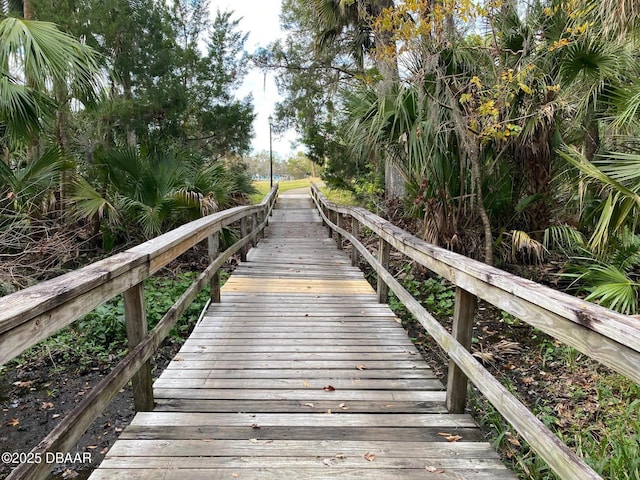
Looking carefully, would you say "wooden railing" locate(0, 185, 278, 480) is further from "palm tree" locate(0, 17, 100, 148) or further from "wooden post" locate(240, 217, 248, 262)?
"wooden post" locate(240, 217, 248, 262)

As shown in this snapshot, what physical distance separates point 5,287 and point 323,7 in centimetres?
879

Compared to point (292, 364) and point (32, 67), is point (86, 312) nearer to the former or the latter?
point (292, 364)

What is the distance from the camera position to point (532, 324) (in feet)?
5.44

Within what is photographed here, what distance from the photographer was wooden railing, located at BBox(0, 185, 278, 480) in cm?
125

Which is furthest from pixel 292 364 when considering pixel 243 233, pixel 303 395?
pixel 243 233

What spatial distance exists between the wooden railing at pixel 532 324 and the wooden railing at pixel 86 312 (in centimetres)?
167

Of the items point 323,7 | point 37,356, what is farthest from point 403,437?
point 323,7

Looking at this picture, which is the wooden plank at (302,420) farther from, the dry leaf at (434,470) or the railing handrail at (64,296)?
the railing handrail at (64,296)

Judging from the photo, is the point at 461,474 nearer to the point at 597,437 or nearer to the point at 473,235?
the point at 597,437

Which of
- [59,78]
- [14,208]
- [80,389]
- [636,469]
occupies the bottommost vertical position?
[80,389]

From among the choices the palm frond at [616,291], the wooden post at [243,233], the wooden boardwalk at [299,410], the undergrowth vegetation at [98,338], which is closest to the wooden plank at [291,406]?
the wooden boardwalk at [299,410]

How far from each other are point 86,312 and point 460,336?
183cm

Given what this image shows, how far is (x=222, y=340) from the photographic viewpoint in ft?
11.0

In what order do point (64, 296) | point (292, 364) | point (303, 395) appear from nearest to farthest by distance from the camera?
point (64, 296)
point (303, 395)
point (292, 364)
